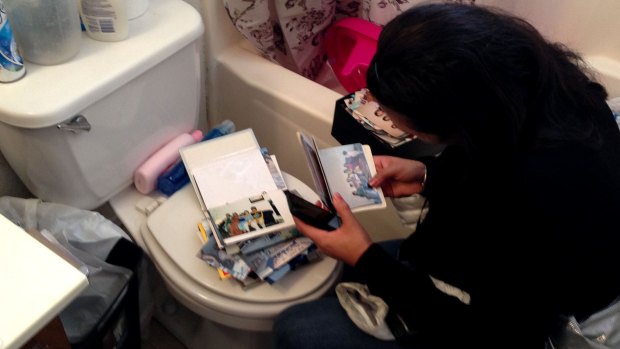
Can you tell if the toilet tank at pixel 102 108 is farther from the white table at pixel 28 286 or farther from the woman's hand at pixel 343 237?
the woman's hand at pixel 343 237

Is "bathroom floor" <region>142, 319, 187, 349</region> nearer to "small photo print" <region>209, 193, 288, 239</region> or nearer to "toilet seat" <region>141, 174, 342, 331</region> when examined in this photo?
"toilet seat" <region>141, 174, 342, 331</region>

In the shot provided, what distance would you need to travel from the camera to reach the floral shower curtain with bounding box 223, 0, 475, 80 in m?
1.27

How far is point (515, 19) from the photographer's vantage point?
2.35 ft

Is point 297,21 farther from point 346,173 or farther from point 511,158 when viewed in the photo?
point 511,158

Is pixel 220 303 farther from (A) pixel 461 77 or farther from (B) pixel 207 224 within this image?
(A) pixel 461 77

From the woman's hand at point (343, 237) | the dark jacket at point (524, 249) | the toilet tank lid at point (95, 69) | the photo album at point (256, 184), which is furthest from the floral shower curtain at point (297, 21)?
the dark jacket at point (524, 249)

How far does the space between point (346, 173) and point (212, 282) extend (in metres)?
0.34

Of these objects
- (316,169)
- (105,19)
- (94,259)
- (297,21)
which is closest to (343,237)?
(316,169)

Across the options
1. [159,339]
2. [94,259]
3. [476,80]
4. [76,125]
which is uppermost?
[476,80]

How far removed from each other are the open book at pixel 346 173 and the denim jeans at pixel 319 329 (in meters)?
0.19

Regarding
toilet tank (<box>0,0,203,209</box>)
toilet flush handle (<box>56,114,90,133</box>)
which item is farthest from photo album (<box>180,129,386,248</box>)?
toilet flush handle (<box>56,114,90,133</box>)

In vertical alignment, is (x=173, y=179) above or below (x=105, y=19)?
below

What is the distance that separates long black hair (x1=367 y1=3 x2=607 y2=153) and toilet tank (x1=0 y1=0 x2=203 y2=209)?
49cm

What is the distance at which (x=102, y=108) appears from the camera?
3.08 feet
